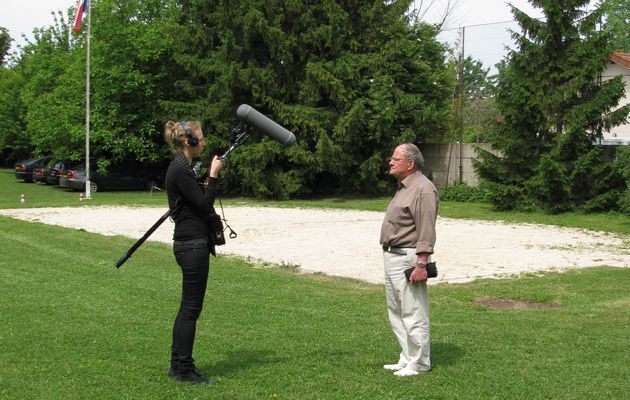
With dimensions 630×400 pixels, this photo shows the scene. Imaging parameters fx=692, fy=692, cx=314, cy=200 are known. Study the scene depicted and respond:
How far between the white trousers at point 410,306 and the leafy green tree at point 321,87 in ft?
69.2

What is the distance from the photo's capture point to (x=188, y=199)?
16.6ft

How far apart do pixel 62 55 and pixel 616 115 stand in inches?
1131

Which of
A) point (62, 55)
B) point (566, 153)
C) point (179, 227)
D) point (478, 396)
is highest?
point (62, 55)

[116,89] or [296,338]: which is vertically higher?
[116,89]

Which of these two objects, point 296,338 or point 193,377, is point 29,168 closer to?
point 296,338

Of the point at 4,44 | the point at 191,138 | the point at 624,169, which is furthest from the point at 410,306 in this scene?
the point at 4,44

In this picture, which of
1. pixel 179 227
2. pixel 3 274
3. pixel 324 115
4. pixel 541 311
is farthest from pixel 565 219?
pixel 179 227

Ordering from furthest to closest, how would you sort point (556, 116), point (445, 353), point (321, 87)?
1. point (321, 87)
2. point (556, 116)
3. point (445, 353)

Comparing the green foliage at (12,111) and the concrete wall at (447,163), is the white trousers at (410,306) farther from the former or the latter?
the green foliage at (12,111)

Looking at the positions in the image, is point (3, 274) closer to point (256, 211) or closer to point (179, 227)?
point (179, 227)

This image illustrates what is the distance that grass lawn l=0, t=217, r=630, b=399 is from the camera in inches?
208

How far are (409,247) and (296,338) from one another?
1.87 meters

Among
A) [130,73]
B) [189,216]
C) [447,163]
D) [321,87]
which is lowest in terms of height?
[189,216]

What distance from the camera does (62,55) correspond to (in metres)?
37.5
